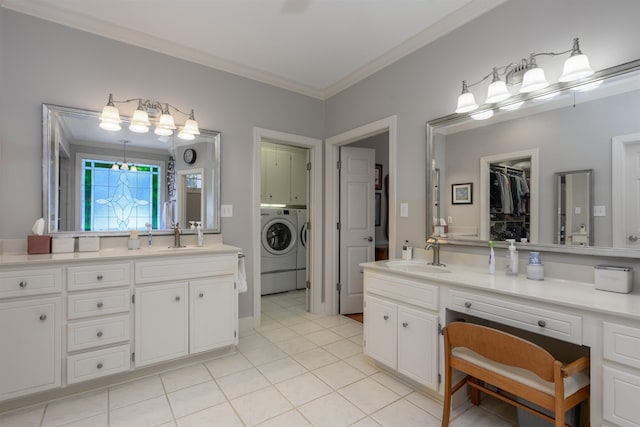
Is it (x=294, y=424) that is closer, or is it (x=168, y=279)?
(x=294, y=424)

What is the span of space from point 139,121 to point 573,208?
3113 millimetres

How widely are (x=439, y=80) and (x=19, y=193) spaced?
10.7ft

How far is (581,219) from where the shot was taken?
1.64 meters

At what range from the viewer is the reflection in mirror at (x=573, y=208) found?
1622 millimetres

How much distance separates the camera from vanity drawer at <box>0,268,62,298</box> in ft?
5.59

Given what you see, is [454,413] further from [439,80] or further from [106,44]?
[106,44]

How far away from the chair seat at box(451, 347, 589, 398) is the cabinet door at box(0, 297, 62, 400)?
2.40 metres

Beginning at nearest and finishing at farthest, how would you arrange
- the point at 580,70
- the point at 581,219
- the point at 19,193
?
1. the point at 580,70
2. the point at 581,219
3. the point at 19,193

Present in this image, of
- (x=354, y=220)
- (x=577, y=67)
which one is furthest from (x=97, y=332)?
(x=577, y=67)

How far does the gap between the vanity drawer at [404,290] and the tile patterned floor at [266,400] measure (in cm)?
63

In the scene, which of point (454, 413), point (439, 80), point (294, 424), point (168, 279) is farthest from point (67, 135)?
point (454, 413)

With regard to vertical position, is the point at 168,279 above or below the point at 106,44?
below

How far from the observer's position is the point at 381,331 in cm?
216

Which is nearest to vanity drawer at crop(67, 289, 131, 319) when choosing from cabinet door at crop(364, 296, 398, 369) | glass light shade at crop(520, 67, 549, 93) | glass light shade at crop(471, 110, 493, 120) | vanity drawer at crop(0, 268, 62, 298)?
vanity drawer at crop(0, 268, 62, 298)
